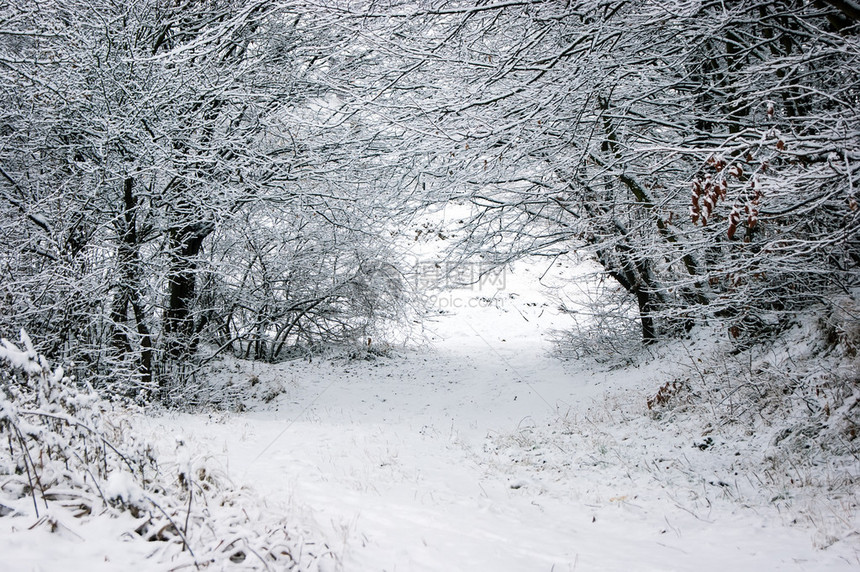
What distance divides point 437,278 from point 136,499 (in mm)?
9004

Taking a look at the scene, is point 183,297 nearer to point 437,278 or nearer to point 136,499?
point 437,278

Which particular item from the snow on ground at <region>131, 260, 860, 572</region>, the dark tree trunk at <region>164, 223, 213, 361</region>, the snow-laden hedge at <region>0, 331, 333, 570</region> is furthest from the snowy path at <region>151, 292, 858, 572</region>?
the dark tree trunk at <region>164, 223, 213, 361</region>

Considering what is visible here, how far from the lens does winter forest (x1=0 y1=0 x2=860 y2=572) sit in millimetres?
3350

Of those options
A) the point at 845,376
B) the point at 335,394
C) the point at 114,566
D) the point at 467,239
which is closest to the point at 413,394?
the point at 335,394

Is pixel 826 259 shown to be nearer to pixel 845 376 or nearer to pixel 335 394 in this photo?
pixel 845 376

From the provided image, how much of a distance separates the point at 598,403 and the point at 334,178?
6.20m

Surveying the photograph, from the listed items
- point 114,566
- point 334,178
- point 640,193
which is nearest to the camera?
point 114,566

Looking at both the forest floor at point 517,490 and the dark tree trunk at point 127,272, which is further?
the dark tree trunk at point 127,272

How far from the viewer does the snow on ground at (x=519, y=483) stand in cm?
334

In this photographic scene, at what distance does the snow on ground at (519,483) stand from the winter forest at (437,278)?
4 cm

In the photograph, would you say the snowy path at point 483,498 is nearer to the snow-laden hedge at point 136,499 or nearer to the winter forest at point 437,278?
the winter forest at point 437,278

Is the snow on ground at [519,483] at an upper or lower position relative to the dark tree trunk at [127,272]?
lower

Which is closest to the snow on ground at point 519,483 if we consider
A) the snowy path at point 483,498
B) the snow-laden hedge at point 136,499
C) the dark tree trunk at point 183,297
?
the snowy path at point 483,498

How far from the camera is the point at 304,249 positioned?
13.7m
